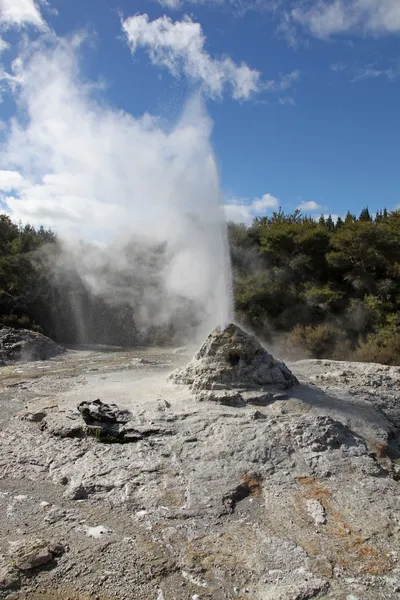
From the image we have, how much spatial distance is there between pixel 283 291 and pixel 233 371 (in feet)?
27.4

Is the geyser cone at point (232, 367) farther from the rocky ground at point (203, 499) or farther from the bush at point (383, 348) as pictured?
the bush at point (383, 348)

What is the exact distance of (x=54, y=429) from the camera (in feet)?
16.9

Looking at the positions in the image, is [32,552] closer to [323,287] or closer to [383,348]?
[383,348]

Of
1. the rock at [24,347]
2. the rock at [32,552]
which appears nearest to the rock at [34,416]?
the rock at [32,552]

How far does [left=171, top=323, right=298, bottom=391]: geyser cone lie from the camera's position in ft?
19.7

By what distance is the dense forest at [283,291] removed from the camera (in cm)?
1224

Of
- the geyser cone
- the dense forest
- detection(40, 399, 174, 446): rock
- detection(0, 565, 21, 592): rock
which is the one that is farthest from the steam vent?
the dense forest

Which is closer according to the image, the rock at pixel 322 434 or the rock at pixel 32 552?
the rock at pixel 32 552

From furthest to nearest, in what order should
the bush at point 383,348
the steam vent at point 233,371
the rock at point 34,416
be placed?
the bush at point 383,348 < the steam vent at point 233,371 < the rock at point 34,416

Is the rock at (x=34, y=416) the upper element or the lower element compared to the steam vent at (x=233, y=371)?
lower

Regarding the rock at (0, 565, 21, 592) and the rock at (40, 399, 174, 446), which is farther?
the rock at (40, 399, 174, 446)

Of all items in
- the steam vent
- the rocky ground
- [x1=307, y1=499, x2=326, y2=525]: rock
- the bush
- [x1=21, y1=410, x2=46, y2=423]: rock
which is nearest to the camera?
the rocky ground

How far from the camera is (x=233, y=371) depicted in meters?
6.07

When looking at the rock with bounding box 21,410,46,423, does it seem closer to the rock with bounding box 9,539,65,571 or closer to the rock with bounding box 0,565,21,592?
the rock with bounding box 9,539,65,571
